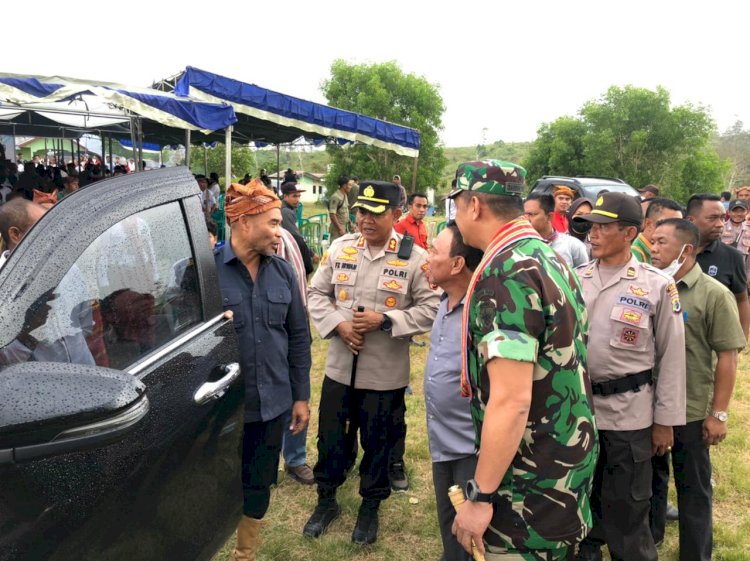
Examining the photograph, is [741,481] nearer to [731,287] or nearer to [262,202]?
[731,287]

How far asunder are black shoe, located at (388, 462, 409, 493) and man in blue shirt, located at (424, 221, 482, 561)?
1322 millimetres

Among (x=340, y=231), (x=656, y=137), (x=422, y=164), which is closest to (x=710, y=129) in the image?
(x=656, y=137)

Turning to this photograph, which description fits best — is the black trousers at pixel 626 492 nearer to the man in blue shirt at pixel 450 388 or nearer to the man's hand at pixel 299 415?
the man in blue shirt at pixel 450 388

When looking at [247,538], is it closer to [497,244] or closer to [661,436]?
[497,244]

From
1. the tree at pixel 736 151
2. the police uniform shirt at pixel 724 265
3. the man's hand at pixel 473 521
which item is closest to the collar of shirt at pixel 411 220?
the police uniform shirt at pixel 724 265

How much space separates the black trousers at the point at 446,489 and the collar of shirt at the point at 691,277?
1.44 m

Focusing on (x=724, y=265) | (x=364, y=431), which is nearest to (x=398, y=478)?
(x=364, y=431)

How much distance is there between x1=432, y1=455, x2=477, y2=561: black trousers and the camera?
238cm

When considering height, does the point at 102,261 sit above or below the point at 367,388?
above

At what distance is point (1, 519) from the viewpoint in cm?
115

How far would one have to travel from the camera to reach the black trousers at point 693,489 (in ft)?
9.19

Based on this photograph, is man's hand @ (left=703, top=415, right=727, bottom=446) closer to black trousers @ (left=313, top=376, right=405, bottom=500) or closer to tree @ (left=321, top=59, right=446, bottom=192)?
black trousers @ (left=313, top=376, right=405, bottom=500)

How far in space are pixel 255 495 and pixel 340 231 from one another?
8.34 meters

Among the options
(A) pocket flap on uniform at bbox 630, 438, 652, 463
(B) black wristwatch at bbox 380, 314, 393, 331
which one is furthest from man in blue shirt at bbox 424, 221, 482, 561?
(A) pocket flap on uniform at bbox 630, 438, 652, 463
